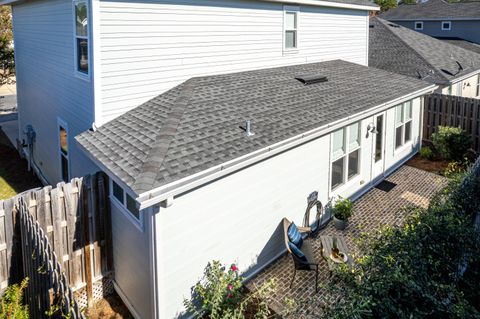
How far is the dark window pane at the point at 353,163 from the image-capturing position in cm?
1154

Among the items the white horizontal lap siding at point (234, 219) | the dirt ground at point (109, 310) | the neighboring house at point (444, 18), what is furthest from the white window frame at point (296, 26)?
the neighboring house at point (444, 18)

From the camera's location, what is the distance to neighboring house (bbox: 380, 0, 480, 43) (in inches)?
1307

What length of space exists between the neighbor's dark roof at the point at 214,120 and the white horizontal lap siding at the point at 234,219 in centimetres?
55

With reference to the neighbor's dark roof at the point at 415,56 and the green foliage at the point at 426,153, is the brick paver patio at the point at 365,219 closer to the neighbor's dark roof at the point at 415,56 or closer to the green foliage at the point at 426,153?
the green foliage at the point at 426,153

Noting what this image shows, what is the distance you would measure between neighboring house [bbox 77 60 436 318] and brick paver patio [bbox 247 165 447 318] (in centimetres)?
42

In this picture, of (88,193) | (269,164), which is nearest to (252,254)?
(269,164)

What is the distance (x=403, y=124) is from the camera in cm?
1431

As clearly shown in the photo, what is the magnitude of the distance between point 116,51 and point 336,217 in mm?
6740

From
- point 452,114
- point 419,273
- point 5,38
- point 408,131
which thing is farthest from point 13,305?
point 5,38

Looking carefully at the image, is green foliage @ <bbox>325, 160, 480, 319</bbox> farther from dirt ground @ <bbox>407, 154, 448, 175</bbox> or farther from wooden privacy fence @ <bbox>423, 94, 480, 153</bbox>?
wooden privacy fence @ <bbox>423, 94, 480, 153</bbox>

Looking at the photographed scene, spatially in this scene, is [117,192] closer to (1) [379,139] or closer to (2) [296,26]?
(1) [379,139]

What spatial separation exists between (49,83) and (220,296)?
8337 mm

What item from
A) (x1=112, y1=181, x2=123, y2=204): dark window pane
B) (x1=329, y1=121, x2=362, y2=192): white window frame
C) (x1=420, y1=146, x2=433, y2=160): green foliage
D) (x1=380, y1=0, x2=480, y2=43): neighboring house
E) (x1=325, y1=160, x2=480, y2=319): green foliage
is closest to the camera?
(x1=325, y1=160, x2=480, y2=319): green foliage

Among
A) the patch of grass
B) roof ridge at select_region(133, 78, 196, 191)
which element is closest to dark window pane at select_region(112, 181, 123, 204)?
roof ridge at select_region(133, 78, 196, 191)
